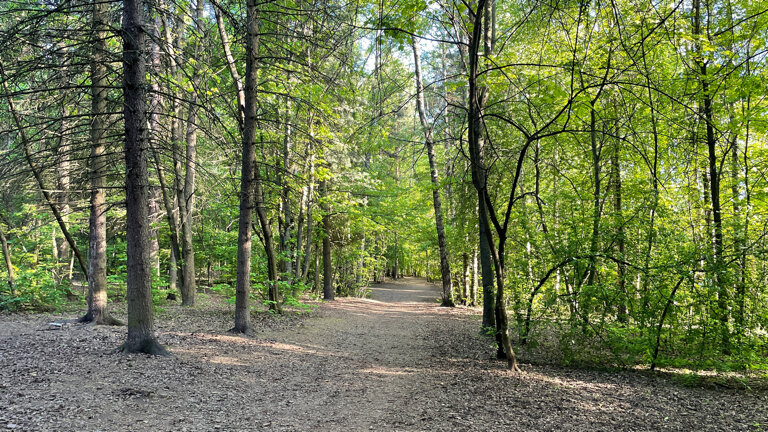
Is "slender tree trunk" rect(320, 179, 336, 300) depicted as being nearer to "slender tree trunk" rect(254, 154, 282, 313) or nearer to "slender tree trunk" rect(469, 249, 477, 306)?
"slender tree trunk" rect(254, 154, 282, 313)

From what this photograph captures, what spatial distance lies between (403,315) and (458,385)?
9281 millimetres

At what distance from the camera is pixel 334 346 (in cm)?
898

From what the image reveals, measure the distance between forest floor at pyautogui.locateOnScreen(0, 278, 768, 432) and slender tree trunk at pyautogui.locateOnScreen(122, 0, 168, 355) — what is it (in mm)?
448

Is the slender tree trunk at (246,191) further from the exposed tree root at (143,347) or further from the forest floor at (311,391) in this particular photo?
the exposed tree root at (143,347)

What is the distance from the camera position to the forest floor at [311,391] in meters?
4.45

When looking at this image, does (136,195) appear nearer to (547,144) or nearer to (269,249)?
(269,249)

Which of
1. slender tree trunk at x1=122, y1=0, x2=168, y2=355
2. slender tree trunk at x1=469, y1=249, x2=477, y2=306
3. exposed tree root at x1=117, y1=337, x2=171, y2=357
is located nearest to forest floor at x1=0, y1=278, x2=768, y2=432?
exposed tree root at x1=117, y1=337, x2=171, y2=357

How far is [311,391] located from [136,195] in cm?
397

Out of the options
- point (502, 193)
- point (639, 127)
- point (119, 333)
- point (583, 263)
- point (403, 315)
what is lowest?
point (403, 315)

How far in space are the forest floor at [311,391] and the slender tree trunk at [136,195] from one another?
1.47 ft

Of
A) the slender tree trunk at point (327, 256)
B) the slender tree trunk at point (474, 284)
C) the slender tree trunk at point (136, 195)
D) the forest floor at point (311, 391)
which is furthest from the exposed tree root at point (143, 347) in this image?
the slender tree trunk at point (474, 284)

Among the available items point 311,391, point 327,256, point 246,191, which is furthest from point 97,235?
point 327,256

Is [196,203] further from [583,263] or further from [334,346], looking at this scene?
[583,263]

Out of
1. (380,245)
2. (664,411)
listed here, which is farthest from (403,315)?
(380,245)
